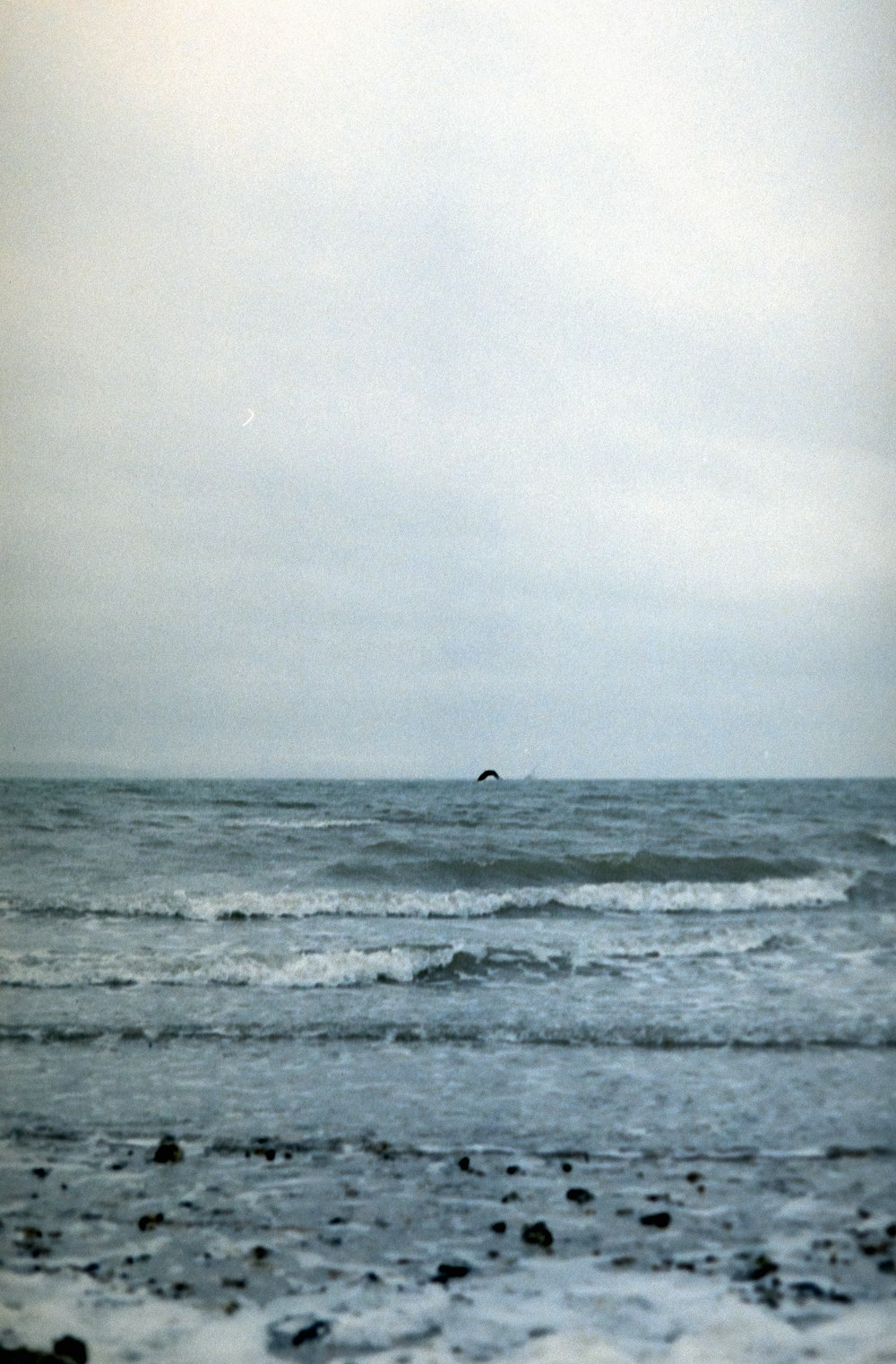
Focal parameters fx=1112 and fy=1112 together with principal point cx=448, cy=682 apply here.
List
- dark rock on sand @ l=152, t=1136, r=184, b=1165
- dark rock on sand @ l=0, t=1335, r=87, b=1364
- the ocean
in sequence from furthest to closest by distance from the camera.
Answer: dark rock on sand @ l=152, t=1136, r=184, b=1165, the ocean, dark rock on sand @ l=0, t=1335, r=87, b=1364

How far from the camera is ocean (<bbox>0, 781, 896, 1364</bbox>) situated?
403 centimetres

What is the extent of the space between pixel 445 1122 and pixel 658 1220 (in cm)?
182

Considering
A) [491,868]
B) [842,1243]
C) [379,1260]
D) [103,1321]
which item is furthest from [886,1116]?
[491,868]

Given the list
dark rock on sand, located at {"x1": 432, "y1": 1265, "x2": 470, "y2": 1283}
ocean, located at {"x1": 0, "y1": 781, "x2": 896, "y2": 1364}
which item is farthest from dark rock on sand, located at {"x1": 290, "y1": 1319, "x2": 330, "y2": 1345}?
dark rock on sand, located at {"x1": 432, "y1": 1265, "x2": 470, "y2": 1283}

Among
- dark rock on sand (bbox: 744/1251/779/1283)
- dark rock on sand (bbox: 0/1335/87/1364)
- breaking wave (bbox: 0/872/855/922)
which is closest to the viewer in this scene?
dark rock on sand (bbox: 0/1335/87/1364)

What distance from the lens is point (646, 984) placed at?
10141 mm

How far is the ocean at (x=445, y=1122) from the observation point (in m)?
4.03

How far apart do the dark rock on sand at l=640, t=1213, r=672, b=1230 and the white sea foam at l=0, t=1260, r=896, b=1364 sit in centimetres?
47

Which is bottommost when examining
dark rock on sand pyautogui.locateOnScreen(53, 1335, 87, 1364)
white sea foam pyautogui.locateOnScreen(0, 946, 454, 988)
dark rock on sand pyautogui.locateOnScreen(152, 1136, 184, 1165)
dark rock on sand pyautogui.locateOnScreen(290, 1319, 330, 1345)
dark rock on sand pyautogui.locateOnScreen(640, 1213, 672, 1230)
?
white sea foam pyautogui.locateOnScreen(0, 946, 454, 988)

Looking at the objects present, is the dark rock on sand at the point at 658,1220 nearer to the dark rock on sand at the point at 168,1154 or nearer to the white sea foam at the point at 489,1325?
the white sea foam at the point at 489,1325

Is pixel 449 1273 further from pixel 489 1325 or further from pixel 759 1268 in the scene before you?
pixel 759 1268

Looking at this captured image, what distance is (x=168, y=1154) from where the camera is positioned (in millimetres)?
5766

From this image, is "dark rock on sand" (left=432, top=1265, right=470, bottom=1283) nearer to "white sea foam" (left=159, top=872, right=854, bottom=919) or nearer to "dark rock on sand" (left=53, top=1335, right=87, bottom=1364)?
"dark rock on sand" (left=53, top=1335, right=87, bottom=1364)

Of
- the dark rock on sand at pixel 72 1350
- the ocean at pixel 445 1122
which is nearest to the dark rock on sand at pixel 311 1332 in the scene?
the ocean at pixel 445 1122
